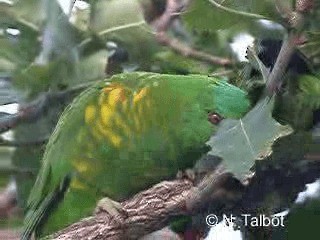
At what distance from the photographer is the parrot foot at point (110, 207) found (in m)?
0.70

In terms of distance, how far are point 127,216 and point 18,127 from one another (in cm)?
19

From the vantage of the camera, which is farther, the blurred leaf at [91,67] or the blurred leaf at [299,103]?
the blurred leaf at [91,67]

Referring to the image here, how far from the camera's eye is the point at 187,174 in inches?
26.4

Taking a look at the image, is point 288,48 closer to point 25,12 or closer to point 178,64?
point 178,64

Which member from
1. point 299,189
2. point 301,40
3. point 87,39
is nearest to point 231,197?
point 299,189

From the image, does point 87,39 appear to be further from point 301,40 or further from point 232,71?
point 301,40

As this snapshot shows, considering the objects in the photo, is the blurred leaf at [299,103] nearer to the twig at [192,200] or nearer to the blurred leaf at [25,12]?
the twig at [192,200]

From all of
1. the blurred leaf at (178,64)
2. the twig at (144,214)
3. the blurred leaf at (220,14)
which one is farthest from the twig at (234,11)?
the twig at (144,214)

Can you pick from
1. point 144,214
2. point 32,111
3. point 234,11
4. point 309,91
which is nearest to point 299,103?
point 309,91

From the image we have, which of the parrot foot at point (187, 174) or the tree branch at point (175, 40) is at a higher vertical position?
the tree branch at point (175, 40)

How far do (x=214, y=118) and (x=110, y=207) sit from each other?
18 cm

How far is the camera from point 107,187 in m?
0.76

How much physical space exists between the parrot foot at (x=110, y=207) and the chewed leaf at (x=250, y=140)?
0.18 m

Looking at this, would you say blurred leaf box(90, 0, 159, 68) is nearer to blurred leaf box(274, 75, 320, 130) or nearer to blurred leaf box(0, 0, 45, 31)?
blurred leaf box(0, 0, 45, 31)
